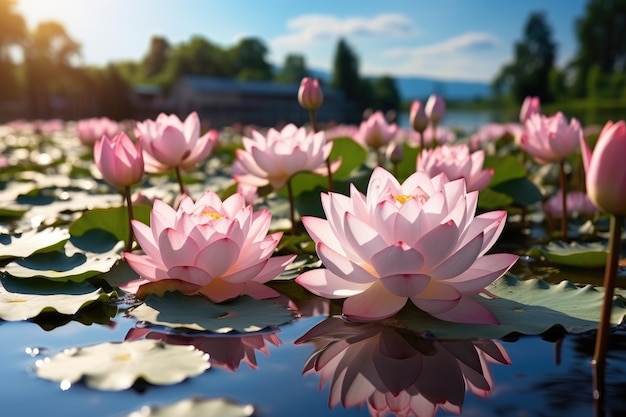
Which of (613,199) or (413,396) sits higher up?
(613,199)

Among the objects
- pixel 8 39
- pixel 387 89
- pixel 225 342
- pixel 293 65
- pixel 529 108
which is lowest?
pixel 225 342

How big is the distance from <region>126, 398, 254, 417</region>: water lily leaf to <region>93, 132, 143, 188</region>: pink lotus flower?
78 centimetres

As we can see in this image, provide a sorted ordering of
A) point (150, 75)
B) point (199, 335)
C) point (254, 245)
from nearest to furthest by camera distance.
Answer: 1. point (199, 335)
2. point (254, 245)
3. point (150, 75)

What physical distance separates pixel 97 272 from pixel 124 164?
29cm

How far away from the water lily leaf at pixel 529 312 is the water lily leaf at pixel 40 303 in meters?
0.56

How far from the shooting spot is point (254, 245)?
41.1 inches

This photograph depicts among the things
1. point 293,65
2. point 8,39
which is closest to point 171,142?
point 8,39

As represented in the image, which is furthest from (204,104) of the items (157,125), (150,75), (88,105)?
(150,75)

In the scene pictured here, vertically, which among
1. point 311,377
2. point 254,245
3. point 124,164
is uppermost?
point 124,164

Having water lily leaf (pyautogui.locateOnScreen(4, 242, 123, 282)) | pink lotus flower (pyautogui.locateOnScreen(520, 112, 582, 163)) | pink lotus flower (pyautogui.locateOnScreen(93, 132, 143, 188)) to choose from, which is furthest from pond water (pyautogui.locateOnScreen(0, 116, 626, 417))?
pink lotus flower (pyautogui.locateOnScreen(520, 112, 582, 163))

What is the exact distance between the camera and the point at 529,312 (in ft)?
3.13

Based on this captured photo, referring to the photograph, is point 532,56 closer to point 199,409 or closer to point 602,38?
point 602,38

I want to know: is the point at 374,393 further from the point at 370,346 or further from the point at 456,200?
the point at 456,200

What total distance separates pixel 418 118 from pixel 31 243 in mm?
1337
